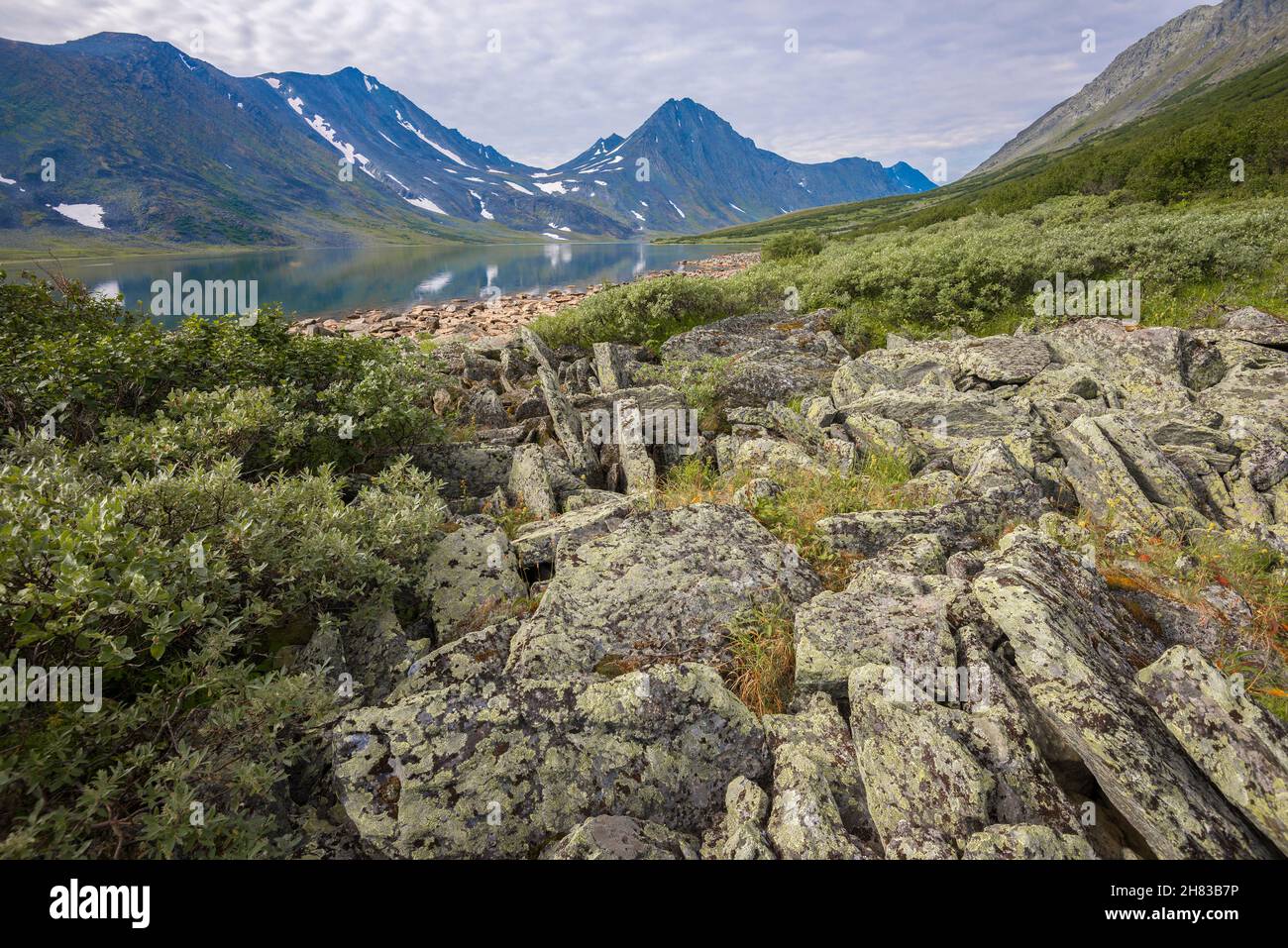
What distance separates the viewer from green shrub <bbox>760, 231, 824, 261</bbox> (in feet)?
109

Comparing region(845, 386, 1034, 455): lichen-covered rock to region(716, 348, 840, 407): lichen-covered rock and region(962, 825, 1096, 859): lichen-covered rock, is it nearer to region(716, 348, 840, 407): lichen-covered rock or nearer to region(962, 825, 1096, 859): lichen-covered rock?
region(716, 348, 840, 407): lichen-covered rock

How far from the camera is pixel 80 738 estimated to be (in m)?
3.83

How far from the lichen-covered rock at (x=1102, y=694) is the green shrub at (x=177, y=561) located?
5.89m

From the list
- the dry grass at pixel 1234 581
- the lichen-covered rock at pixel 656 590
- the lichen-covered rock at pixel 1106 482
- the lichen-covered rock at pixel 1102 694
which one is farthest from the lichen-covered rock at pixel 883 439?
the lichen-covered rock at pixel 656 590

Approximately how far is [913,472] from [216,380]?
11.7 metres

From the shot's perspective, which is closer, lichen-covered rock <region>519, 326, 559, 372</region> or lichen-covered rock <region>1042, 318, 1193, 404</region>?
lichen-covered rock <region>1042, 318, 1193, 404</region>

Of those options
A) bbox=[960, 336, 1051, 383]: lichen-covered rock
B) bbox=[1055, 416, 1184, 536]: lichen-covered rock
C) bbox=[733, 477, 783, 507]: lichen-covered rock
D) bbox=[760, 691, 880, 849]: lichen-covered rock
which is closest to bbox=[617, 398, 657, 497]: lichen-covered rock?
bbox=[733, 477, 783, 507]: lichen-covered rock

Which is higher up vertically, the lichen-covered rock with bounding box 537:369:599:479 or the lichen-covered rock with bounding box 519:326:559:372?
the lichen-covered rock with bounding box 519:326:559:372

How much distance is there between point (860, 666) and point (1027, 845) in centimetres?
168

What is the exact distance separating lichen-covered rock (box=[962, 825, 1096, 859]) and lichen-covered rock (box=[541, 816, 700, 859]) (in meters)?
1.90

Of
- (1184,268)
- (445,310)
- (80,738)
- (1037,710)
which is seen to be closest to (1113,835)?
(1037,710)

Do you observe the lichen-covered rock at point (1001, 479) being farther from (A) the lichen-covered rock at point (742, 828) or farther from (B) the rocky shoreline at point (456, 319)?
(B) the rocky shoreline at point (456, 319)

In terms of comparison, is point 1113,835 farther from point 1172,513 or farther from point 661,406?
point 661,406

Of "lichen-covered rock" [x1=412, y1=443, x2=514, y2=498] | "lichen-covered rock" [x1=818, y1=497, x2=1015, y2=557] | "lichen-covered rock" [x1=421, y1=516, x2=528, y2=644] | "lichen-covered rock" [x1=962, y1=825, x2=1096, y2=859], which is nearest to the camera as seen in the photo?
"lichen-covered rock" [x1=962, y1=825, x2=1096, y2=859]
